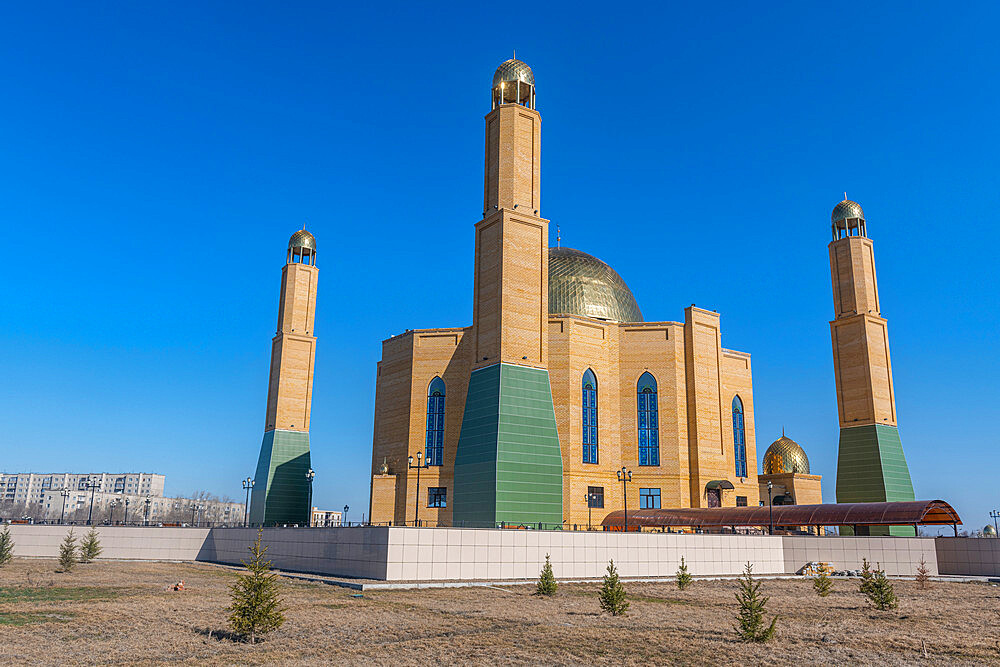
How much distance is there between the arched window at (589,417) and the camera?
2004 inches

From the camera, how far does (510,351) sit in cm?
4150

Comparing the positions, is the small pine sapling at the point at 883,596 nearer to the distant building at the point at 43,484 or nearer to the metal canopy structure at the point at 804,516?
the metal canopy structure at the point at 804,516

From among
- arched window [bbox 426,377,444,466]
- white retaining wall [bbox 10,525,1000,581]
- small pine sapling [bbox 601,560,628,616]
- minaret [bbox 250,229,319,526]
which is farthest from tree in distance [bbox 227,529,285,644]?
minaret [bbox 250,229,319,526]

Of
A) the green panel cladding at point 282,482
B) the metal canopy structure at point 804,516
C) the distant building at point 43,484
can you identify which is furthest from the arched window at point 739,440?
the distant building at point 43,484

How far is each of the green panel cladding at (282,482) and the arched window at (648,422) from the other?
25058 millimetres

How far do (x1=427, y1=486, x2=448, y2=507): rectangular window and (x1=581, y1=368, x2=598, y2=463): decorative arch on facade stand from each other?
369 inches

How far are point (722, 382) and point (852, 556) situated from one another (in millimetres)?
20495

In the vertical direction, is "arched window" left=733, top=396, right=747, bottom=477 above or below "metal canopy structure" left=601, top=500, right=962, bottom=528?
above

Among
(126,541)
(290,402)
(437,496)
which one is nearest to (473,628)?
(437,496)

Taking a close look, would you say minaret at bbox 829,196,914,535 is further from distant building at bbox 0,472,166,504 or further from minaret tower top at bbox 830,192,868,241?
distant building at bbox 0,472,166,504

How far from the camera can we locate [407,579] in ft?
91.1

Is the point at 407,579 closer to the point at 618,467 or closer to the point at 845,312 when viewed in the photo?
the point at 618,467

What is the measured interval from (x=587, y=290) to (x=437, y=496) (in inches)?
753

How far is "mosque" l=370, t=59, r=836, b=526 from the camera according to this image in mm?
40969
